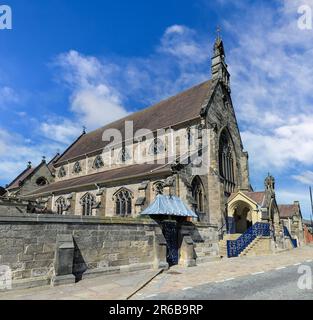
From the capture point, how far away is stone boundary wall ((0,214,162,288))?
8.21 m

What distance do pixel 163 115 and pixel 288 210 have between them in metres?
30.2

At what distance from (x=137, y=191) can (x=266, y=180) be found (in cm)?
1244

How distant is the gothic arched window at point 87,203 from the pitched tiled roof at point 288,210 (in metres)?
31.5

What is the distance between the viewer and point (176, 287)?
892cm

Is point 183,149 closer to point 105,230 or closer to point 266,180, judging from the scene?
point 266,180

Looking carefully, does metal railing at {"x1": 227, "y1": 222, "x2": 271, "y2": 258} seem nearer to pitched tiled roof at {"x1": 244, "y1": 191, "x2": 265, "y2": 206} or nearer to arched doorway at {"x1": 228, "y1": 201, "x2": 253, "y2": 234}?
pitched tiled roof at {"x1": 244, "y1": 191, "x2": 265, "y2": 206}

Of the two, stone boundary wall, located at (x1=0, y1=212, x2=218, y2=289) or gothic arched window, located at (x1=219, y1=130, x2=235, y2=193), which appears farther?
gothic arched window, located at (x1=219, y1=130, x2=235, y2=193)

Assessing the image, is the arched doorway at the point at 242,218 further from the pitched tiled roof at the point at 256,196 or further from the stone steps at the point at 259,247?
the stone steps at the point at 259,247

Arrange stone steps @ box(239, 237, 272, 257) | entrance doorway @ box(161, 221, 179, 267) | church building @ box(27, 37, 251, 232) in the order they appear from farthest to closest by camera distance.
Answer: church building @ box(27, 37, 251, 232)
stone steps @ box(239, 237, 272, 257)
entrance doorway @ box(161, 221, 179, 267)

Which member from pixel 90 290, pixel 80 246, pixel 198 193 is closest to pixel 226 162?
pixel 198 193

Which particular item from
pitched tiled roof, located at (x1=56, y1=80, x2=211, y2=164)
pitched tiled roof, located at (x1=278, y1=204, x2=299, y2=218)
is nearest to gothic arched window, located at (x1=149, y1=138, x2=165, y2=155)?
pitched tiled roof, located at (x1=56, y1=80, x2=211, y2=164)

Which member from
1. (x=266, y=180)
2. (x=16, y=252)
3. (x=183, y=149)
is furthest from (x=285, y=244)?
(x=16, y=252)

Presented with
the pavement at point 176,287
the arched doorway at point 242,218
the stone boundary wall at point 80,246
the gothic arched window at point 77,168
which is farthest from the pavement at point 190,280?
the gothic arched window at point 77,168

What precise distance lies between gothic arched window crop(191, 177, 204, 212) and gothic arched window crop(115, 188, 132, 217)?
501 cm
